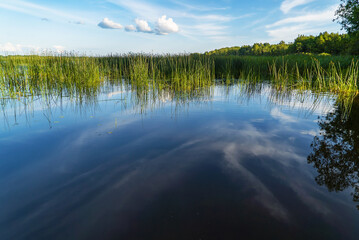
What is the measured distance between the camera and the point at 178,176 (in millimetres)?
2816

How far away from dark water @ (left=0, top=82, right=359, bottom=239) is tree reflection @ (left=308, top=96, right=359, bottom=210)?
2 cm

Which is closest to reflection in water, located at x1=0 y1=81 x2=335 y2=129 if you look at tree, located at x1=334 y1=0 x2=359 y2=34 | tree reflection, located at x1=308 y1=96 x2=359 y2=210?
tree reflection, located at x1=308 y1=96 x2=359 y2=210

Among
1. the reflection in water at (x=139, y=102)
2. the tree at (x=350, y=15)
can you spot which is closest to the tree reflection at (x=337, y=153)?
the reflection in water at (x=139, y=102)

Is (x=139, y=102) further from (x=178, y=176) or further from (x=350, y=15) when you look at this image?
(x=350, y=15)

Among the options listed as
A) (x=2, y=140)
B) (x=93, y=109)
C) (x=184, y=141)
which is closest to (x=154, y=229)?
(x=184, y=141)

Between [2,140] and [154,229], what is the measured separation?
4.02 m

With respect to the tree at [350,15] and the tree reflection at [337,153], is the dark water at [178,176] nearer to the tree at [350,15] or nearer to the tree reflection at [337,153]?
the tree reflection at [337,153]

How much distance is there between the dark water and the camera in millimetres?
1979

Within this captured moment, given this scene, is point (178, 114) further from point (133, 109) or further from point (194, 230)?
point (194, 230)

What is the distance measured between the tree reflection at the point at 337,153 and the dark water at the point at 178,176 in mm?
20

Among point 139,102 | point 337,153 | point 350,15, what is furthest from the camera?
point 350,15

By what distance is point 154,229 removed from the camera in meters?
1.92

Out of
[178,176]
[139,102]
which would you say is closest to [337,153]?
[178,176]

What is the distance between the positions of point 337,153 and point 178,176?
2961mm
